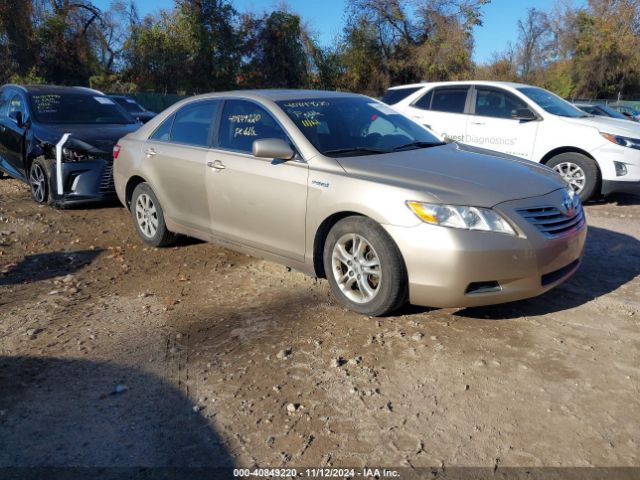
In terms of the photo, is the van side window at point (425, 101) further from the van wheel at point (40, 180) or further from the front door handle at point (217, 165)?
the van wheel at point (40, 180)

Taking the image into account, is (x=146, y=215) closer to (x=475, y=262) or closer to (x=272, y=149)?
(x=272, y=149)

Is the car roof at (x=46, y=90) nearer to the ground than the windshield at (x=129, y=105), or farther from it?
farther from it

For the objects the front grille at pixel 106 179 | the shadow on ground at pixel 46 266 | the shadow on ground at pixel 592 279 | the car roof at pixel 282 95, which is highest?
the car roof at pixel 282 95

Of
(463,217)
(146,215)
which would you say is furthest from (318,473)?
(146,215)

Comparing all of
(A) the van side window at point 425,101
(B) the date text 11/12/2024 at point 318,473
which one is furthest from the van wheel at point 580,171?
(B) the date text 11/12/2024 at point 318,473

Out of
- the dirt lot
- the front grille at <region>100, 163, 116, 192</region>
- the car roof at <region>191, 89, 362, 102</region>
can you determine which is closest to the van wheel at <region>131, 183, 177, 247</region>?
the dirt lot

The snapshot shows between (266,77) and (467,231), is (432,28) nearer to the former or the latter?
(266,77)

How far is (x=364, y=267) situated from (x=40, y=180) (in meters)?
5.55

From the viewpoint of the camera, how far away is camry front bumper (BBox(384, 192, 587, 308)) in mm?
3625

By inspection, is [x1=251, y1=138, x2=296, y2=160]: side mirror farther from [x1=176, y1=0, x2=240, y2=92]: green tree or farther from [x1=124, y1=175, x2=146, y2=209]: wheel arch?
[x1=176, y1=0, x2=240, y2=92]: green tree

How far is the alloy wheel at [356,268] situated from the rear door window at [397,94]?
20.3ft

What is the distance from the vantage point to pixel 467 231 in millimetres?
3645

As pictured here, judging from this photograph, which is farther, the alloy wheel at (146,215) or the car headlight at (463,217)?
the alloy wheel at (146,215)

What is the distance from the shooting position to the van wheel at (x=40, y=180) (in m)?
7.53
